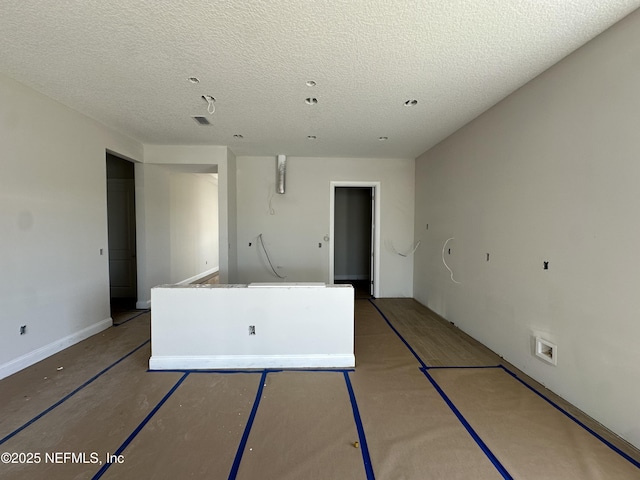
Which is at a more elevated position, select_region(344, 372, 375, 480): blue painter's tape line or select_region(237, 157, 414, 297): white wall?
select_region(237, 157, 414, 297): white wall

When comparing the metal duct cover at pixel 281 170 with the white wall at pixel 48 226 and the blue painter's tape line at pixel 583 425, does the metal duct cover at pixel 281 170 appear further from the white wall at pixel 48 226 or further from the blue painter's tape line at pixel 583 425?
the blue painter's tape line at pixel 583 425

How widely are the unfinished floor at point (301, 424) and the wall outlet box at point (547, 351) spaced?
0.89 feet

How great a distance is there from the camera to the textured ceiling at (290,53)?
61.3 inches

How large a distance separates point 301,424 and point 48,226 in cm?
310

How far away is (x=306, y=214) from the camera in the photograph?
4.90 m

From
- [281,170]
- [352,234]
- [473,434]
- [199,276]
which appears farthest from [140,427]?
[352,234]

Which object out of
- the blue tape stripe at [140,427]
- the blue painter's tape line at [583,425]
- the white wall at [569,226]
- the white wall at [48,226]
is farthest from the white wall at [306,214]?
the blue painter's tape line at [583,425]

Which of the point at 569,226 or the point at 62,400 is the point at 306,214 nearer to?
the point at 569,226

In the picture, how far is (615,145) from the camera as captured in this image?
168cm

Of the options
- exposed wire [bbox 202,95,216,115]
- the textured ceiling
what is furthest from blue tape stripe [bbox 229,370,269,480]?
exposed wire [bbox 202,95,216,115]

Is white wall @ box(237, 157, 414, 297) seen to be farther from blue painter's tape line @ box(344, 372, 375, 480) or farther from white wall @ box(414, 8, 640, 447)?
blue painter's tape line @ box(344, 372, 375, 480)

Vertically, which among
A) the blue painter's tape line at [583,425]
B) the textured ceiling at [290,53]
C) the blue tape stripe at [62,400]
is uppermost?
the textured ceiling at [290,53]

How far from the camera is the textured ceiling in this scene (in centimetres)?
Result: 156

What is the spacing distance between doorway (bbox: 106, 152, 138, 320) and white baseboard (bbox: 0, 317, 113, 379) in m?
1.59
